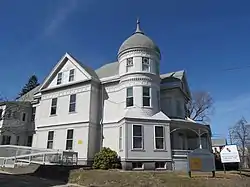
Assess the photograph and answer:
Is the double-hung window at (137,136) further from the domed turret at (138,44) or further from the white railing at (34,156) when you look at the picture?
the domed turret at (138,44)

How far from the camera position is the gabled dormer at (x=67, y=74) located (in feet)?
88.4

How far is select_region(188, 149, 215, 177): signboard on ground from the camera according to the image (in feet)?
55.7

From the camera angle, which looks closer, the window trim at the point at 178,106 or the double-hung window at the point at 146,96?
the double-hung window at the point at 146,96

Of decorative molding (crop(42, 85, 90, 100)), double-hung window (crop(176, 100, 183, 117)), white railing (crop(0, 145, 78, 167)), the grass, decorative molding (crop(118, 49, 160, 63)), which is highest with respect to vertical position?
decorative molding (crop(118, 49, 160, 63))

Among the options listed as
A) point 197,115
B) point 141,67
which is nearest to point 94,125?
point 141,67

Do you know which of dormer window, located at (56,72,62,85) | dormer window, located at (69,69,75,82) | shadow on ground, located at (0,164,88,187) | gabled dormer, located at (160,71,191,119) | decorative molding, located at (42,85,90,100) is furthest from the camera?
dormer window, located at (56,72,62,85)

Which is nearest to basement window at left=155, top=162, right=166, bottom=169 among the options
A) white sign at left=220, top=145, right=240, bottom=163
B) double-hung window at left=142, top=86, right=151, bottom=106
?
white sign at left=220, top=145, right=240, bottom=163

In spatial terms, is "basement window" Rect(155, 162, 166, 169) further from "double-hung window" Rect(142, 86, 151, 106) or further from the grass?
"double-hung window" Rect(142, 86, 151, 106)

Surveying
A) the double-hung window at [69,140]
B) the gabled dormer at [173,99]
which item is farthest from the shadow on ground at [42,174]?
the gabled dormer at [173,99]

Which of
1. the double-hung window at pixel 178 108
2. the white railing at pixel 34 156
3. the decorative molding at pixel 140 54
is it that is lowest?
the white railing at pixel 34 156

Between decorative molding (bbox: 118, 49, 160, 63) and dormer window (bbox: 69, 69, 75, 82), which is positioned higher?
decorative molding (bbox: 118, 49, 160, 63)

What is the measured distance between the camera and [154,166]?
844 inches

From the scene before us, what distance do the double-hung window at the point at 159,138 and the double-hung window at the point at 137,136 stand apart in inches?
52.8

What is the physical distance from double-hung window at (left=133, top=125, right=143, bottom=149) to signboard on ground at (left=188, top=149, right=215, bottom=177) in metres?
5.39
